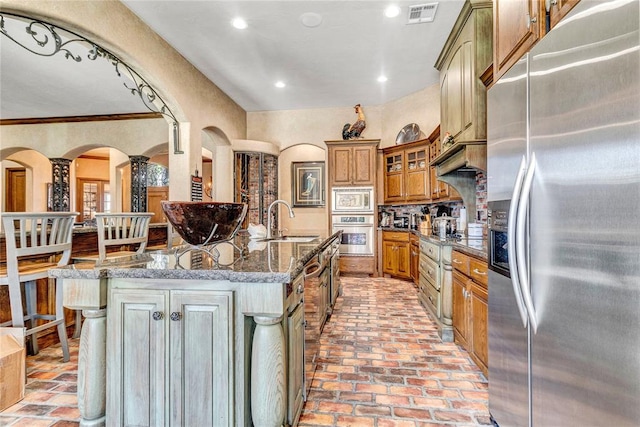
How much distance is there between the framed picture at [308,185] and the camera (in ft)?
21.9

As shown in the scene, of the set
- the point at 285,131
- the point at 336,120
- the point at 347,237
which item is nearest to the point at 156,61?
the point at 285,131

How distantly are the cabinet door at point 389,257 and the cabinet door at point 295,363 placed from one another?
3.93 metres

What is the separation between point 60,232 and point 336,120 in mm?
4695

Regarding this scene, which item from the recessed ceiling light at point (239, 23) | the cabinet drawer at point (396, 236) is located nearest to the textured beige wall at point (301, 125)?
the cabinet drawer at point (396, 236)

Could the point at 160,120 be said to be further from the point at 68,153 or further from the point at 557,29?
the point at 557,29

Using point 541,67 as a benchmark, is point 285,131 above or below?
above

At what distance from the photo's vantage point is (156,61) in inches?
135

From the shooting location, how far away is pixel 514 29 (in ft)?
5.01

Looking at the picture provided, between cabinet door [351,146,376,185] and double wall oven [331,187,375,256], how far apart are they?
0.14 m

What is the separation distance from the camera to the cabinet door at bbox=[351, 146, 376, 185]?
562 cm

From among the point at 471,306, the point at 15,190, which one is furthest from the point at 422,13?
the point at 15,190

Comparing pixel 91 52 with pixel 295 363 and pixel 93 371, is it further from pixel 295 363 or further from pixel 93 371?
pixel 295 363

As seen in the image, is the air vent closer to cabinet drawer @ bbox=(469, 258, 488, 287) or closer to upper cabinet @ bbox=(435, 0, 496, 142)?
upper cabinet @ bbox=(435, 0, 496, 142)

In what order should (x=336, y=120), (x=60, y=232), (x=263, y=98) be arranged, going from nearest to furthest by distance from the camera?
1. (x=60, y=232)
2. (x=263, y=98)
3. (x=336, y=120)
